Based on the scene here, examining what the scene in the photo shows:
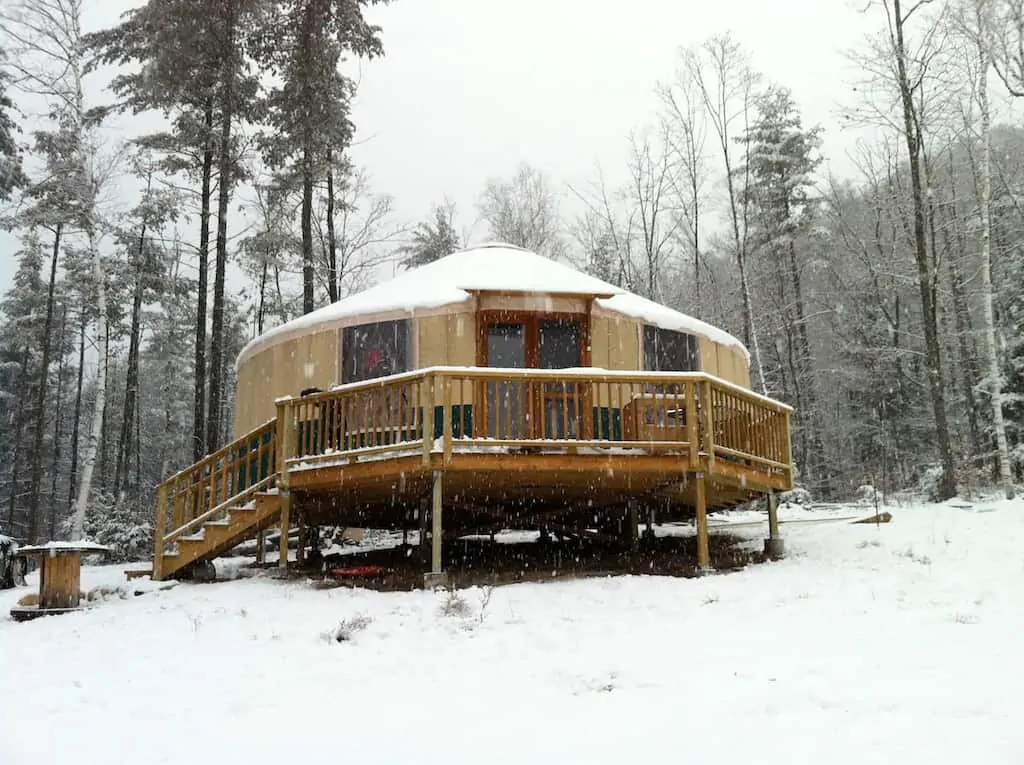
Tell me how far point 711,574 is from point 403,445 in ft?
9.94

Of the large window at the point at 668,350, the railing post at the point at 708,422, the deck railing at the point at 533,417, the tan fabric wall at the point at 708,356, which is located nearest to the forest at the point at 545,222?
the tan fabric wall at the point at 708,356

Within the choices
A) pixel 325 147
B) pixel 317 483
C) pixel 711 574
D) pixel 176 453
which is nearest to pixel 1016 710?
pixel 711 574

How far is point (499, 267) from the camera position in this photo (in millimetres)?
11430

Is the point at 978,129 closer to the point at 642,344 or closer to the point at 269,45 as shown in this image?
the point at 642,344

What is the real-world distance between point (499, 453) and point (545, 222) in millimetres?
20266

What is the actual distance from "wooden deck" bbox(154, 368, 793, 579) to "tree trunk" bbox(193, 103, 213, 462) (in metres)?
6.06

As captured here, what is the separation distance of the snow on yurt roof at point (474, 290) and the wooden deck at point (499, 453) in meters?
1.39

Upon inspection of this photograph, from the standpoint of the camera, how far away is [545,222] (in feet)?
87.8

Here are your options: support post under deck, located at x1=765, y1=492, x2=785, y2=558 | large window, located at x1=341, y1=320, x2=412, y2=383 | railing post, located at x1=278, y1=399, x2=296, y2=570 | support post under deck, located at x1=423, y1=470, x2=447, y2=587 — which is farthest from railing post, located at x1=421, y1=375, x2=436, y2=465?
support post under deck, located at x1=765, y1=492, x2=785, y2=558

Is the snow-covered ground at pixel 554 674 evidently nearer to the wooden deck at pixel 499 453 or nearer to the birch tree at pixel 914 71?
the wooden deck at pixel 499 453

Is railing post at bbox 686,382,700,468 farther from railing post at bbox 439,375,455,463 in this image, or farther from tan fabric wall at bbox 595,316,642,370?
tan fabric wall at bbox 595,316,642,370

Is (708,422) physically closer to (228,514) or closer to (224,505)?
(224,505)

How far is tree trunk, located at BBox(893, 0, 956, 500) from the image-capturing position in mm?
12992

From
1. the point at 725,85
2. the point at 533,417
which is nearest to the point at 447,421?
the point at 533,417
